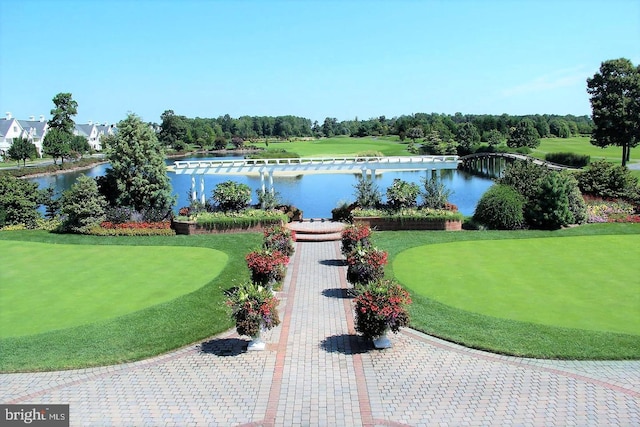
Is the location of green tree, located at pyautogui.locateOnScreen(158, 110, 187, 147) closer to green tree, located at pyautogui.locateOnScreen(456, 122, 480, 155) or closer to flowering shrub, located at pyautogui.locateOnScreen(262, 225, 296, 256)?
green tree, located at pyautogui.locateOnScreen(456, 122, 480, 155)

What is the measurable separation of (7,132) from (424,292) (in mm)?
89064

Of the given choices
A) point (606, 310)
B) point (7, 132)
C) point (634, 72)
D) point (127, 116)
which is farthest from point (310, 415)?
point (7, 132)

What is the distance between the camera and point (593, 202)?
23.6 meters

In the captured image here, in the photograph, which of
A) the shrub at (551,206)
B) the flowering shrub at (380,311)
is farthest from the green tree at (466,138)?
the flowering shrub at (380,311)

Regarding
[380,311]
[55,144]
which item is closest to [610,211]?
[380,311]

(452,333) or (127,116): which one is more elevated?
(127,116)

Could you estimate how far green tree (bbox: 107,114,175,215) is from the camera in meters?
23.9

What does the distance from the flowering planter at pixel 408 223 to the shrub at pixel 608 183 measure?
323 inches

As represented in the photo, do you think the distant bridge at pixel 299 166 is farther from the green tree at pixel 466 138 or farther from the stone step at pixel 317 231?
the green tree at pixel 466 138

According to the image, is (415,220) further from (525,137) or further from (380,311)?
(525,137)

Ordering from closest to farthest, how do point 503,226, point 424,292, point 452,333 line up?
point 452,333 → point 424,292 → point 503,226

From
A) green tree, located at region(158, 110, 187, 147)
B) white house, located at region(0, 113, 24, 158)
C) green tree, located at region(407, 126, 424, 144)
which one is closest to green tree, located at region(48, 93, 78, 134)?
white house, located at region(0, 113, 24, 158)

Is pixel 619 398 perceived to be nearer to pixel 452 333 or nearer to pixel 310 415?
pixel 452 333

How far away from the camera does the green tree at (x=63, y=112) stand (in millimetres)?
83188
